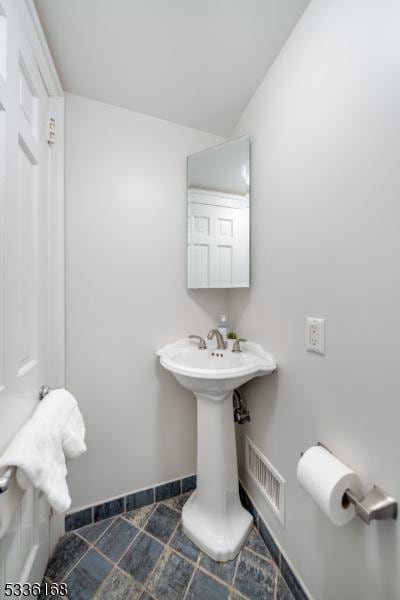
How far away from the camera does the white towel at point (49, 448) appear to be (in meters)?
0.55

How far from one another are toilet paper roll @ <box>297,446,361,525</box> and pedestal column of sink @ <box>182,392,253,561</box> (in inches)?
17.9

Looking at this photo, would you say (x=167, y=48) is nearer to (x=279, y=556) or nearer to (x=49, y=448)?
(x=49, y=448)

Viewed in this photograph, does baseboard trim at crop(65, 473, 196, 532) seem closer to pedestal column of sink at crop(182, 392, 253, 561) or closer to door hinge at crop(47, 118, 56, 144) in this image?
pedestal column of sink at crop(182, 392, 253, 561)

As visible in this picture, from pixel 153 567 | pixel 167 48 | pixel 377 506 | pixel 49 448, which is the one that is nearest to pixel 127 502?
pixel 153 567

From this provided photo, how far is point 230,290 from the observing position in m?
1.50

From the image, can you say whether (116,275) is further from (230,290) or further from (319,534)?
(319,534)

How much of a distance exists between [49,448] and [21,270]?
57cm

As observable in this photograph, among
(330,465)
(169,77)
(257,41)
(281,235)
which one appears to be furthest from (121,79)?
(330,465)

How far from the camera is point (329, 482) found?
0.65 m

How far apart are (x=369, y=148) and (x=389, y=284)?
1.27ft

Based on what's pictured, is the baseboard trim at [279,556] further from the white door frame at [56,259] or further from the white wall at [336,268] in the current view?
the white door frame at [56,259]

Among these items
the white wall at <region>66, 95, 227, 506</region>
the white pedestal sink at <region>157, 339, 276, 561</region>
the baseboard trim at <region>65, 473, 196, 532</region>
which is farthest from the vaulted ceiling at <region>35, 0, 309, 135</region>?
the baseboard trim at <region>65, 473, 196, 532</region>

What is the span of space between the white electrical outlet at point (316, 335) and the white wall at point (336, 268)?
0.03m

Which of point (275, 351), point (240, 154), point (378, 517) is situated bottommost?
point (378, 517)
